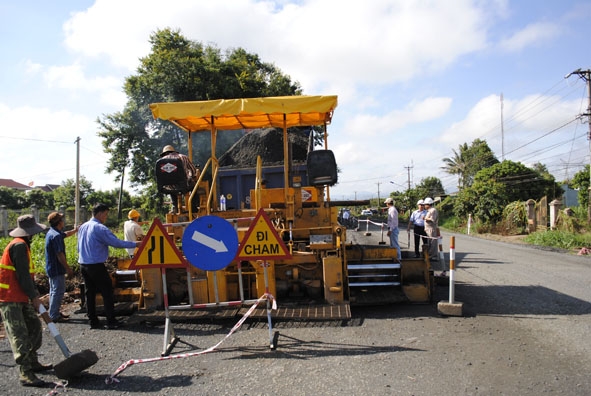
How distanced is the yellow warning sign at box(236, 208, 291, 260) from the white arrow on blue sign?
0.20 meters

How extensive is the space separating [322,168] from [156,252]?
3.17 m

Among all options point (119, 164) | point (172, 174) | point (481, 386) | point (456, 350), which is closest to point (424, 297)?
point (456, 350)

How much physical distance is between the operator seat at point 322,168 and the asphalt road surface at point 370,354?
7.14ft

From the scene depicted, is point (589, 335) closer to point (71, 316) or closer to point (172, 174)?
point (172, 174)

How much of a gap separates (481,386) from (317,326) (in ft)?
7.33

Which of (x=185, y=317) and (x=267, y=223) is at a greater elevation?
(x=267, y=223)

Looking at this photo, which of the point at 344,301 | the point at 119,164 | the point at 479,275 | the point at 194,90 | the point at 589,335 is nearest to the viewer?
the point at 589,335

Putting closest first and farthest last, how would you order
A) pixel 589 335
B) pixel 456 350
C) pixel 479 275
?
pixel 456 350 < pixel 589 335 < pixel 479 275

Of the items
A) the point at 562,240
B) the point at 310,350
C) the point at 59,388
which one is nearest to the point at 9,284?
the point at 59,388

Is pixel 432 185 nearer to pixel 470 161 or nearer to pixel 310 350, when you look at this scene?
pixel 470 161

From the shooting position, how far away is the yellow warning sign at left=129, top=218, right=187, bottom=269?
4852 mm

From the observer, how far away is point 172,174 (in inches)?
259

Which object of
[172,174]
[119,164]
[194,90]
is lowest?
[172,174]

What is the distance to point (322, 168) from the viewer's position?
22.7ft
